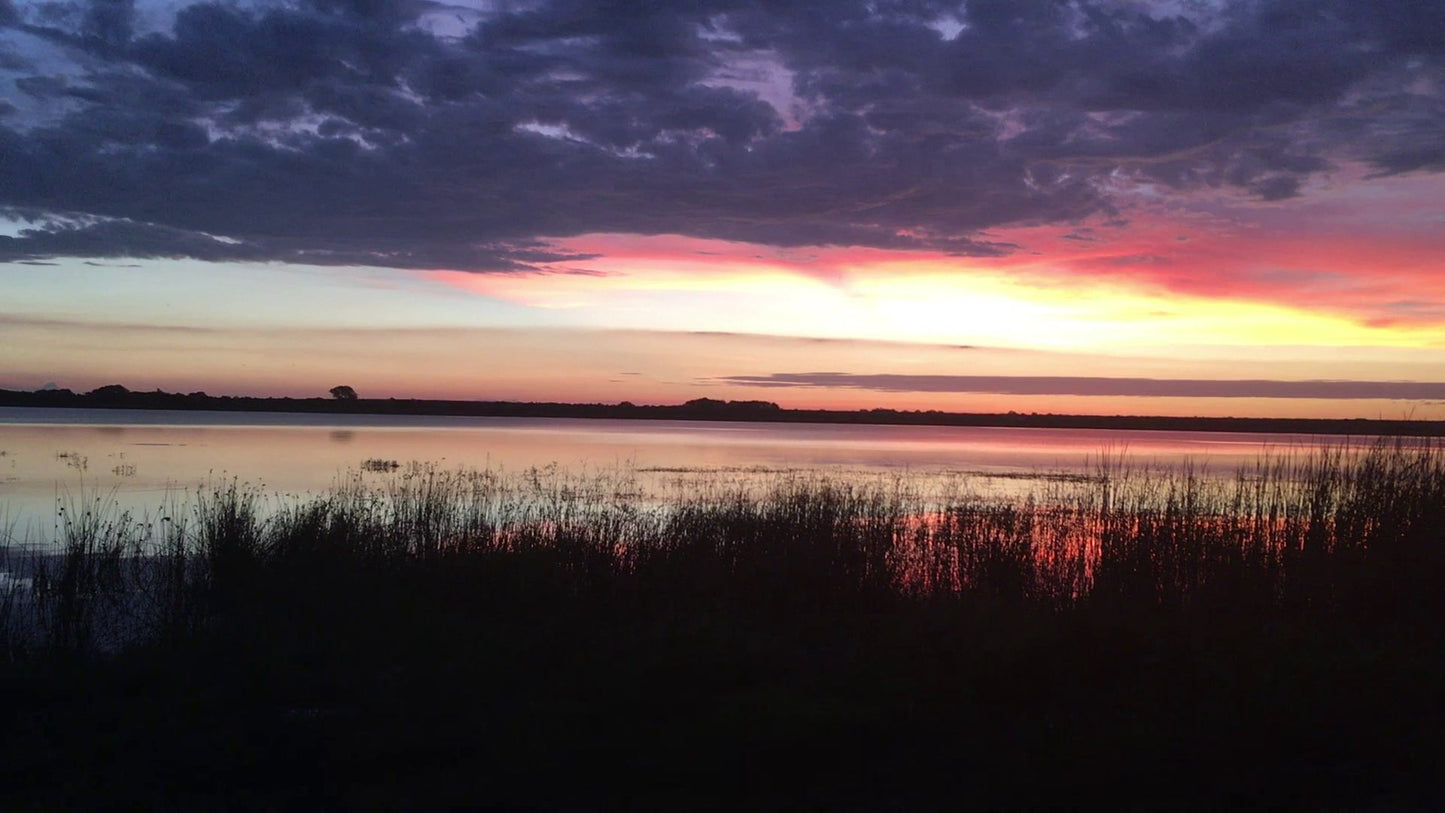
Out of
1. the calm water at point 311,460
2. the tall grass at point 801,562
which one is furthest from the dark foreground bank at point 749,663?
the calm water at point 311,460

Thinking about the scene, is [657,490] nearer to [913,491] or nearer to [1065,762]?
[913,491]

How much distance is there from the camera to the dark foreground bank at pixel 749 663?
5.29 meters

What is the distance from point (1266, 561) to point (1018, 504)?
26.1 feet

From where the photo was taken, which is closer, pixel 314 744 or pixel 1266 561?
pixel 314 744

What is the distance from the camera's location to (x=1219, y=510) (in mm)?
14906

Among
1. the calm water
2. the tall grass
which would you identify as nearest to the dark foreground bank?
the tall grass

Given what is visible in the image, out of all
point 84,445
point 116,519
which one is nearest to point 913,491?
point 116,519

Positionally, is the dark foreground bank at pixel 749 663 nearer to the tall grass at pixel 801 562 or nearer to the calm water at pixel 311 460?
the tall grass at pixel 801 562

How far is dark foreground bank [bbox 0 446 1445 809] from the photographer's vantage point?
5.29m

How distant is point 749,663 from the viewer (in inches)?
291

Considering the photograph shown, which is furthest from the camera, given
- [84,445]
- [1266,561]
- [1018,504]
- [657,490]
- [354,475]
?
[84,445]

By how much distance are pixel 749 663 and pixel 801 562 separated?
420 centimetres

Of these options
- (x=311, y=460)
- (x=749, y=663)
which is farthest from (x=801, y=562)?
(x=311, y=460)

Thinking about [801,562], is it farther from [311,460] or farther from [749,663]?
[311,460]
